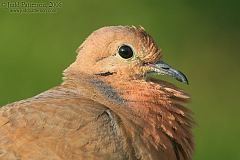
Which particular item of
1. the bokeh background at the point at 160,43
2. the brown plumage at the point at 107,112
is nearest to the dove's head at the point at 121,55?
the brown plumage at the point at 107,112

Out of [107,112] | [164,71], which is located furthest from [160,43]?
[107,112]

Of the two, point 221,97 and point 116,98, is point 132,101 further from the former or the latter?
point 221,97

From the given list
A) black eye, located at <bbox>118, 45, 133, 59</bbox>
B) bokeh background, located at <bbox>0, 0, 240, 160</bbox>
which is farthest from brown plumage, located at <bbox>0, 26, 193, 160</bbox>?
bokeh background, located at <bbox>0, 0, 240, 160</bbox>

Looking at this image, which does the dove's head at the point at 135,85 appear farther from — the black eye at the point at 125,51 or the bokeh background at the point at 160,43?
the bokeh background at the point at 160,43

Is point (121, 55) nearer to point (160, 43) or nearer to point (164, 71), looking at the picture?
point (164, 71)

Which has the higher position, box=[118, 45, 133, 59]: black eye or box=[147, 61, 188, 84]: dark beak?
box=[118, 45, 133, 59]: black eye

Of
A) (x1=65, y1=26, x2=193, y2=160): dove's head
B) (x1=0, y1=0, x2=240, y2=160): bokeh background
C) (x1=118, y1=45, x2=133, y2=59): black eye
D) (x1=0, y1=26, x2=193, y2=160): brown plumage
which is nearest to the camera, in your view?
(x1=0, y1=26, x2=193, y2=160): brown plumage

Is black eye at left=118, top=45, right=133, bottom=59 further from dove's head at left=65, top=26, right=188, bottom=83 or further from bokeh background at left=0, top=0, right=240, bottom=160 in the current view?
bokeh background at left=0, top=0, right=240, bottom=160

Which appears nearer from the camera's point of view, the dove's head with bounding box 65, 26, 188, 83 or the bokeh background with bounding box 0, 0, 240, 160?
the dove's head with bounding box 65, 26, 188, 83
